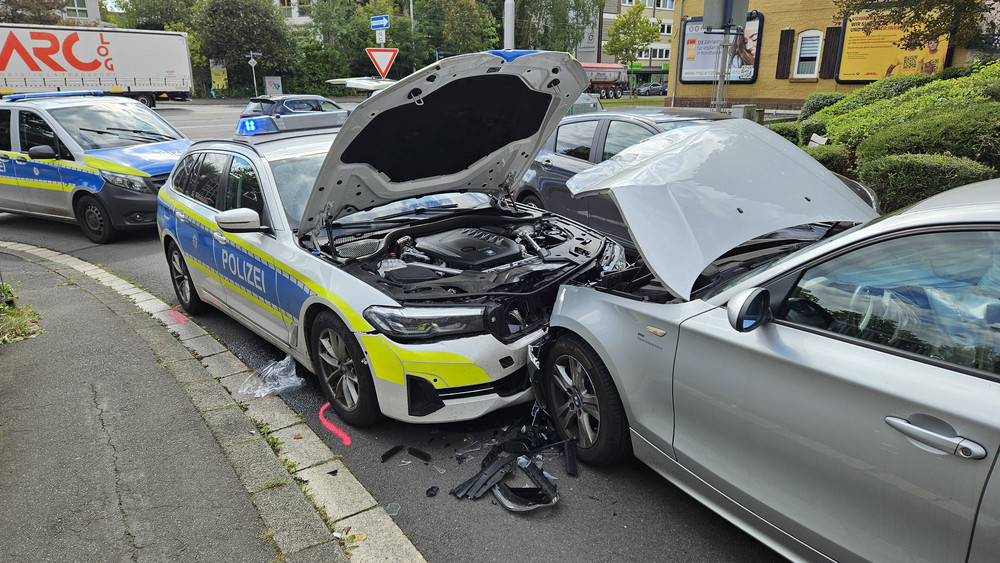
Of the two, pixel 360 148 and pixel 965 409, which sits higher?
pixel 360 148

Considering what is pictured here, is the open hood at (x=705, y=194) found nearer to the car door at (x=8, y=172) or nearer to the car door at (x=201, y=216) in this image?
the car door at (x=201, y=216)

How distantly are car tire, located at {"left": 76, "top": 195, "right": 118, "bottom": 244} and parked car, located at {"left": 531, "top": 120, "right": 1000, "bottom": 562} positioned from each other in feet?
25.9

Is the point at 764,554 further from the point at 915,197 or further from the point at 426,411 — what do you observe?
the point at 915,197

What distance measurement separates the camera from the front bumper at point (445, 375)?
3.37m

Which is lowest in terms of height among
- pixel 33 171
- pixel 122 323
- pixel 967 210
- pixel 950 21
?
pixel 122 323

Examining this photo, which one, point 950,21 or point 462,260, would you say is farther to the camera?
point 950,21

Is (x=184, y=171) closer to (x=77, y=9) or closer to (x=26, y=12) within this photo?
(x=26, y=12)

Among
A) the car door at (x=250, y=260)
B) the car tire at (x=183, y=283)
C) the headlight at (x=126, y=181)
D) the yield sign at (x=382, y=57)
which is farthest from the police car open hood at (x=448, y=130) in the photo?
the yield sign at (x=382, y=57)

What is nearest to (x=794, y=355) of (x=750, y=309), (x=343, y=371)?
(x=750, y=309)

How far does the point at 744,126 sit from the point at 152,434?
3847 millimetres

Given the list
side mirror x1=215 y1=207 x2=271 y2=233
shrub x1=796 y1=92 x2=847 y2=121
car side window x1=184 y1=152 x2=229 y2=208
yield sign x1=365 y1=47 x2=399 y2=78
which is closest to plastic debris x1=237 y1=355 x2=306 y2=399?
side mirror x1=215 y1=207 x2=271 y2=233

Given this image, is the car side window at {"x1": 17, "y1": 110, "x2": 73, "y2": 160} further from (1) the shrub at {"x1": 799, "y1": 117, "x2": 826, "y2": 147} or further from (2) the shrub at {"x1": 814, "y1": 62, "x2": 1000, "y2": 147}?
(1) the shrub at {"x1": 799, "y1": 117, "x2": 826, "y2": 147}

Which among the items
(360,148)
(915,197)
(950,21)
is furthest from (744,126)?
(950,21)

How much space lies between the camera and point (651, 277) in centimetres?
329
